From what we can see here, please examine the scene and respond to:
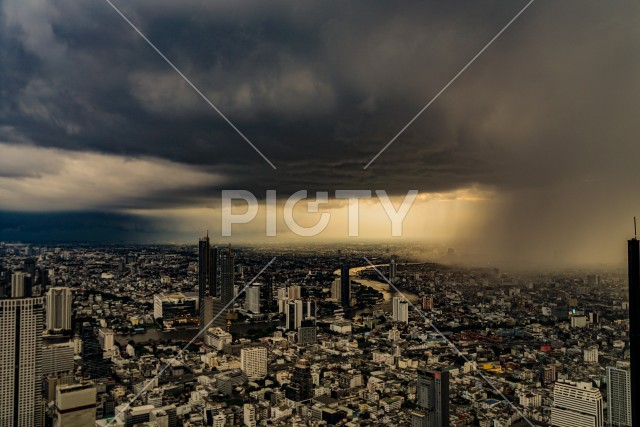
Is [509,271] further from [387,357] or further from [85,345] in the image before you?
[85,345]

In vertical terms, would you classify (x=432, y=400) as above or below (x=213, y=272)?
below

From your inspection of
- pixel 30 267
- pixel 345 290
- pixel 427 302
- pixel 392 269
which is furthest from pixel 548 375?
pixel 30 267

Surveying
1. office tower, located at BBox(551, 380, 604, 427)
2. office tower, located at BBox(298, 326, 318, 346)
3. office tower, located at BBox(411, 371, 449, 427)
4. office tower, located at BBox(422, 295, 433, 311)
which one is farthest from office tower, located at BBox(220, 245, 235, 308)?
office tower, located at BBox(551, 380, 604, 427)

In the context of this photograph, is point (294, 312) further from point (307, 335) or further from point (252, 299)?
point (252, 299)

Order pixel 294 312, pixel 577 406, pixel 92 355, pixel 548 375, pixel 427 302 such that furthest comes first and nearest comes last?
pixel 294 312, pixel 427 302, pixel 92 355, pixel 548 375, pixel 577 406

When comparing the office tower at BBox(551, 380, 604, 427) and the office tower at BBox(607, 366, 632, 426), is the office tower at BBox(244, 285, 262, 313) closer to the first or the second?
the office tower at BBox(551, 380, 604, 427)

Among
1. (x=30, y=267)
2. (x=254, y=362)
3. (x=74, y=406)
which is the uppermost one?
(x=30, y=267)
